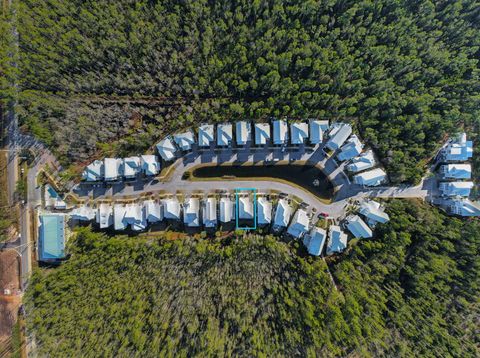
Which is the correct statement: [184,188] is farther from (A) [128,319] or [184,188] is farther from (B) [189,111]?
(A) [128,319]

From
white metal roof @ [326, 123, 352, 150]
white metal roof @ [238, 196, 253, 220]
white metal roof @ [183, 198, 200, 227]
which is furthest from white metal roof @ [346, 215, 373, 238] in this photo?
white metal roof @ [183, 198, 200, 227]

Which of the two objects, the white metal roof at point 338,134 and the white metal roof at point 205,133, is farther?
the white metal roof at point 205,133

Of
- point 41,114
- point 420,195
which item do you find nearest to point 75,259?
point 41,114

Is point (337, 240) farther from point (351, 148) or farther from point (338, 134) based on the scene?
point (338, 134)

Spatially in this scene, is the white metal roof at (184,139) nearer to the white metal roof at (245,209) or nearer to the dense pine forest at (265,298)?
the white metal roof at (245,209)

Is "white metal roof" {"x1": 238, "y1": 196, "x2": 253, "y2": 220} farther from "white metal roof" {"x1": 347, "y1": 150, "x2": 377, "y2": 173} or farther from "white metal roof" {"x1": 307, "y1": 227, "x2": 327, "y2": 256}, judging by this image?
"white metal roof" {"x1": 347, "y1": 150, "x2": 377, "y2": 173}

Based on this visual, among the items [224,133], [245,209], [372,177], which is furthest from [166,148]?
[372,177]

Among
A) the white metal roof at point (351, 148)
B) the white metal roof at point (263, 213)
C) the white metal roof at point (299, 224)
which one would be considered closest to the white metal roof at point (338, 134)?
the white metal roof at point (351, 148)
